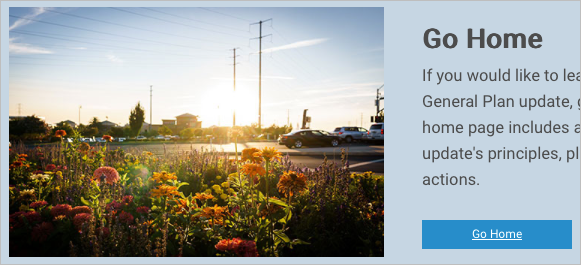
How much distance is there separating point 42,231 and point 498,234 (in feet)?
12.4

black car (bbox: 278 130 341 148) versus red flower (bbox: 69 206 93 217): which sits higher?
black car (bbox: 278 130 341 148)

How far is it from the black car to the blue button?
59.0 ft

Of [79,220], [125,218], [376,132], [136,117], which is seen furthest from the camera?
[136,117]

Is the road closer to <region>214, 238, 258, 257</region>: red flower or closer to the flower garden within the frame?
the flower garden

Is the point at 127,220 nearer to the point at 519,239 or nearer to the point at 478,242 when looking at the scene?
the point at 478,242

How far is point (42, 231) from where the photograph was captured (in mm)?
2688

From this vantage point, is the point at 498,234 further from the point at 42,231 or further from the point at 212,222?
the point at 42,231

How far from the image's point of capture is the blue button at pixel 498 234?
8.67 feet

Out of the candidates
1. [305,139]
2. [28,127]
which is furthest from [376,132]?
[28,127]

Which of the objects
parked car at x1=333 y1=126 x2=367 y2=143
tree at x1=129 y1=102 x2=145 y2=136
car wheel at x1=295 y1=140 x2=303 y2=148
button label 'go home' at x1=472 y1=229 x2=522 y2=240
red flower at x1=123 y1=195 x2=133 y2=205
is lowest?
button label 'go home' at x1=472 y1=229 x2=522 y2=240

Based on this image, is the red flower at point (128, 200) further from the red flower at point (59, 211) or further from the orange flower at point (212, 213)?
the orange flower at point (212, 213)

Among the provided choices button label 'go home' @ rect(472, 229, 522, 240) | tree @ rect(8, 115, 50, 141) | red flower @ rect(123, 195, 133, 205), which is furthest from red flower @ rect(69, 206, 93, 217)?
tree @ rect(8, 115, 50, 141)

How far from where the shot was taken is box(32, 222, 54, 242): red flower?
8.73 feet

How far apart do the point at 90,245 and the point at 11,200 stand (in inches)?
82.5
